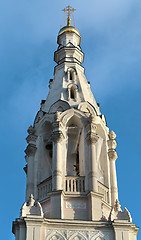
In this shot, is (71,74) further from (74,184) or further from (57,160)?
(74,184)

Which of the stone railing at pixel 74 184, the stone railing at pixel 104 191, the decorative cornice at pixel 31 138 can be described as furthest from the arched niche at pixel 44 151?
the stone railing at pixel 104 191

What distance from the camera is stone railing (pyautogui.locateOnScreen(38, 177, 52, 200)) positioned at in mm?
32419

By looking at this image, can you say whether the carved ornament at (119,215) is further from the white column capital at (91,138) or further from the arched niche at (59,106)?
the arched niche at (59,106)

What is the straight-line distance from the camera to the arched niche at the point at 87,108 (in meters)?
35.6

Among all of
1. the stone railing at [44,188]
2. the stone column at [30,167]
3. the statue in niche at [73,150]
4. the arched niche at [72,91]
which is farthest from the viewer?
the arched niche at [72,91]

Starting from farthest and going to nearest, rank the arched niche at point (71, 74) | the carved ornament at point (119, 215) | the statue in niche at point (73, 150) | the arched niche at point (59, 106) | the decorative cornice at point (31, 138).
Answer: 1. the arched niche at point (71, 74)
2. the arched niche at point (59, 106)
3. the statue in niche at point (73, 150)
4. the decorative cornice at point (31, 138)
5. the carved ornament at point (119, 215)

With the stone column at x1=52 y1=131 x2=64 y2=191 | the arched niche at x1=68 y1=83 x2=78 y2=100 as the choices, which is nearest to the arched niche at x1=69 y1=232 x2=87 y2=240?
the stone column at x1=52 y1=131 x2=64 y2=191

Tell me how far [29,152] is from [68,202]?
4.40 meters

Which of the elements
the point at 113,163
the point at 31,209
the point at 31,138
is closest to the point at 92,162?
the point at 113,163

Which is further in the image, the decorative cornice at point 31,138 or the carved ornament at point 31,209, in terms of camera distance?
the decorative cornice at point 31,138

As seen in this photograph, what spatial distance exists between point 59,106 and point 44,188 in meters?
5.35

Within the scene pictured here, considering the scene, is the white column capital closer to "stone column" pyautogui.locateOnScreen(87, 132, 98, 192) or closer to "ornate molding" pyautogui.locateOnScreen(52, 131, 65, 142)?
"stone column" pyautogui.locateOnScreen(87, 132, 98, 192)

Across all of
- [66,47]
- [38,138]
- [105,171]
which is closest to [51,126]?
[38,138]

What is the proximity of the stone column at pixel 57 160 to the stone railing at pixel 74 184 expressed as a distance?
21.2 inches
